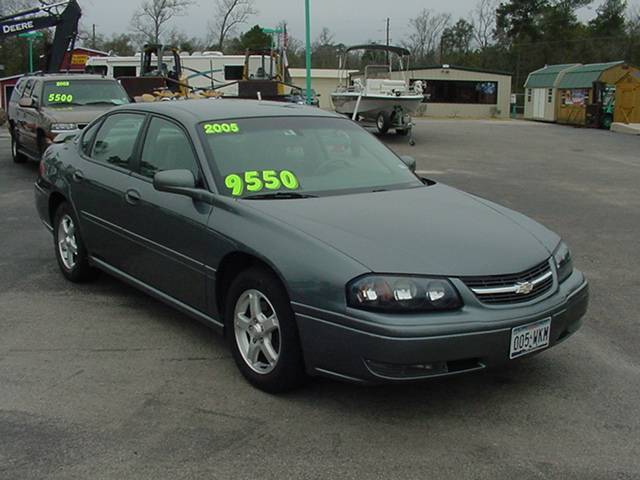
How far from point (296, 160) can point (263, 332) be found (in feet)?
4.31

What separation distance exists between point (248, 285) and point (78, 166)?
258 cm

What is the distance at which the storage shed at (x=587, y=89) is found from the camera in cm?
3478

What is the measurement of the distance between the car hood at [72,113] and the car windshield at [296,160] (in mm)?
8101

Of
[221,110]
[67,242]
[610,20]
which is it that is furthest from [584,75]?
[221,110]

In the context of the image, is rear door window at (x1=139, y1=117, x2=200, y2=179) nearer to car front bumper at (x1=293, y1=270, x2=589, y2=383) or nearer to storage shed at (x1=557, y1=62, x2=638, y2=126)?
car front bumper at (x1=293, y1=270, x2=589, y2=383)

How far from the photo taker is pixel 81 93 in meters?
13.5

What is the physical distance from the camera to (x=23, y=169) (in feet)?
47.6

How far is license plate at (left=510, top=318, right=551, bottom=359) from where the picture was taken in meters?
3.63

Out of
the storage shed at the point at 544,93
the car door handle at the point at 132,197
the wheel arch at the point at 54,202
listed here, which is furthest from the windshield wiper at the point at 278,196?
the storage shed at the point at 544,93

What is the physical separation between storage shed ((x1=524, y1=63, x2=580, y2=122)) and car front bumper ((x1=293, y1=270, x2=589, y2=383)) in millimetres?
39328

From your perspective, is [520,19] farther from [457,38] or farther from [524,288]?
[524,288]

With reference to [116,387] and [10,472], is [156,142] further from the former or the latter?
[10,472]

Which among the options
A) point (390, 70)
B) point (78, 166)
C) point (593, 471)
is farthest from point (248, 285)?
point (390, 70)

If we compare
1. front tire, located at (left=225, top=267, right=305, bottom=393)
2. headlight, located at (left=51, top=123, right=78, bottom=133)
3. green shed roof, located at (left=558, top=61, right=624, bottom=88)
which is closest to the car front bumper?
front tire, located at (left=225, top=267, right=305, bottom=393)
